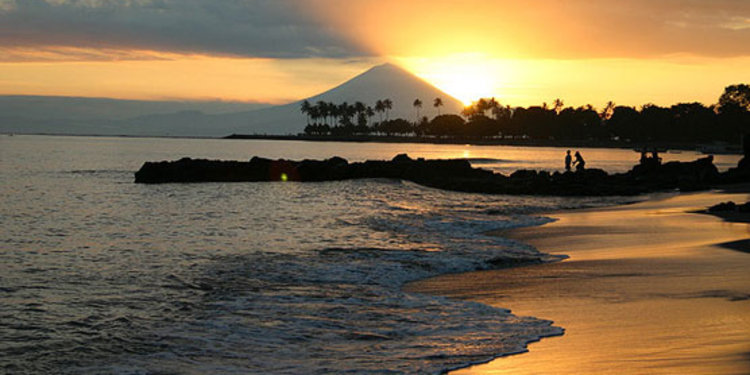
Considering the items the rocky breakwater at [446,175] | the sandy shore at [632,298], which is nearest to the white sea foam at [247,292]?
the sandy shore at [632,298]

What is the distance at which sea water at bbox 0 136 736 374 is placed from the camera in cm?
812

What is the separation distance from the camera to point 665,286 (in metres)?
10.9

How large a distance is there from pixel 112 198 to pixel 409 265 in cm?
2515

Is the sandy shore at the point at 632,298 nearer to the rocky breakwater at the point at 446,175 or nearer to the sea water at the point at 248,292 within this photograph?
the sea water at the point at 248,292

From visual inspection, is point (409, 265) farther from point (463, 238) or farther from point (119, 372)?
point (119, 372)

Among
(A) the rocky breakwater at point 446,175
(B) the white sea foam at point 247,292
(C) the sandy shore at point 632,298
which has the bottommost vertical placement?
(B) the white sea foam at point 247,292

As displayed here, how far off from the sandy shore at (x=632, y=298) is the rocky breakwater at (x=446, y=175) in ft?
69.3

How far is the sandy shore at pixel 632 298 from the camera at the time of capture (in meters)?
7.08

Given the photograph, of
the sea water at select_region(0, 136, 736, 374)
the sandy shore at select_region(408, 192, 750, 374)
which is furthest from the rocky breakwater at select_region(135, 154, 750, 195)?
the sandy shore at select_region(408, 192, 750, 374)

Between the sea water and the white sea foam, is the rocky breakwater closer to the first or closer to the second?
the sea water

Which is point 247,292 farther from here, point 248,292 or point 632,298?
point 632,298

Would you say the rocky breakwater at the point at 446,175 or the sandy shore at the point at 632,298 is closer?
the sandy shore at the point at 632,298

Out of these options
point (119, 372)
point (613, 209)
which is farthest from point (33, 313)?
point (613, 209)

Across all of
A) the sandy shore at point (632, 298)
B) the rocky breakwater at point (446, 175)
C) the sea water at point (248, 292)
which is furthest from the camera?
the rocky breakwater at point (446, 175)
